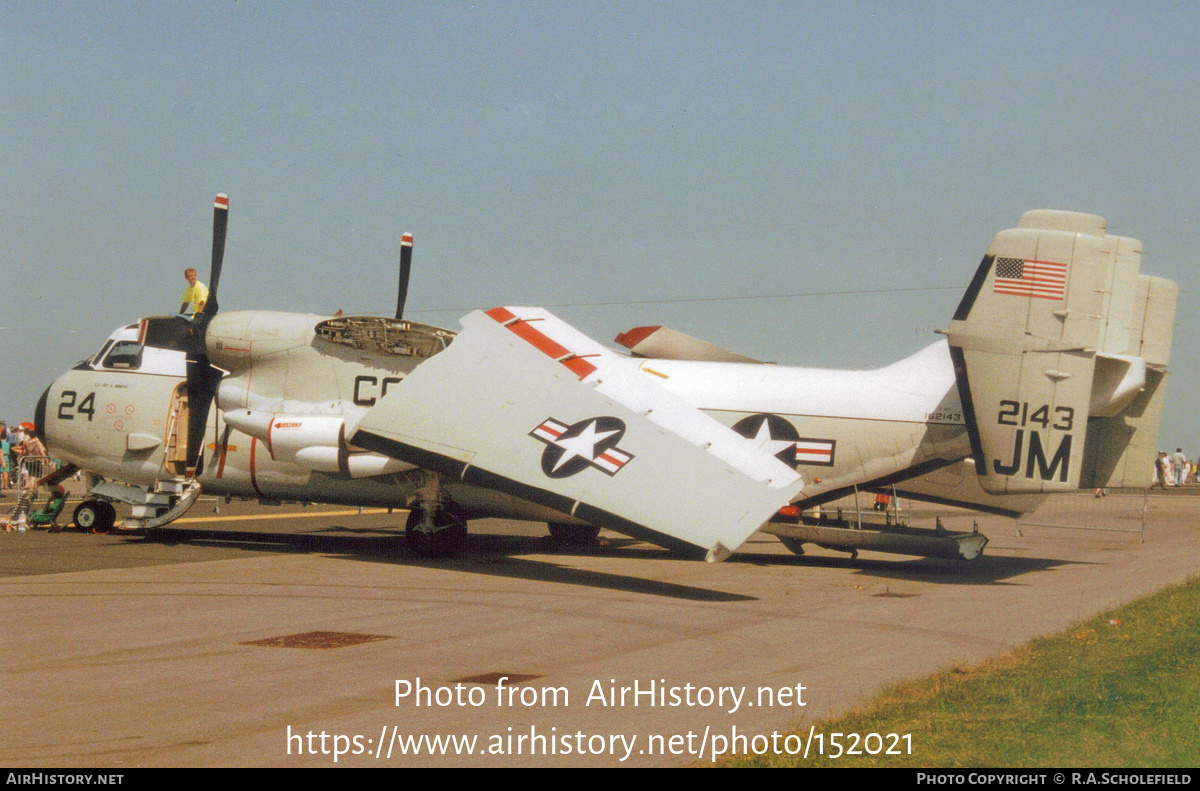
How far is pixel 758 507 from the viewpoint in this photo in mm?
13469

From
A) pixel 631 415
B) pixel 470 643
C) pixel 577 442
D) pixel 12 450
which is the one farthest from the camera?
pixel 12 450

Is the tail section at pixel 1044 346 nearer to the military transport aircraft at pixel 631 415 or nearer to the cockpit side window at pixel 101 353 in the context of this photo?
the military transport aircraft at pixel 631 415

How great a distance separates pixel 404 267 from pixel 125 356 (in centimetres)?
571

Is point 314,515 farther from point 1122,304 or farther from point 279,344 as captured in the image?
point 1122,304

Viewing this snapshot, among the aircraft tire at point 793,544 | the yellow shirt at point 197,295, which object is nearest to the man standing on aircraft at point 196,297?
the yellow shirt at point 197,295

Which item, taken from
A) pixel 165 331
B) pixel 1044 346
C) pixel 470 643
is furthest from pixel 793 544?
pixel 165 331

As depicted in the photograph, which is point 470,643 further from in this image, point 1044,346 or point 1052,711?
point 1044,346

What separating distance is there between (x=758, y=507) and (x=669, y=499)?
1.15 meters

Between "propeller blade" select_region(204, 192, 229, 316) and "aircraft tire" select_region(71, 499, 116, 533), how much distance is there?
17.4 feet

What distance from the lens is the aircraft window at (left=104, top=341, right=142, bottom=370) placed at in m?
20.8

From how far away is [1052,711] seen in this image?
25.8 feet

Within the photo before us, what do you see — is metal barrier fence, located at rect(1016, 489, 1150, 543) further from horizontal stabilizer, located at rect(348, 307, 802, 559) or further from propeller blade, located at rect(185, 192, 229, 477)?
propeller blade, located at rect(185, 192, 229, 477)

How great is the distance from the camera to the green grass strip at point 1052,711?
6.67 m
